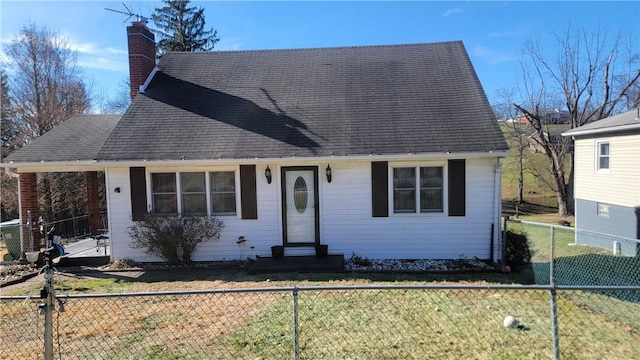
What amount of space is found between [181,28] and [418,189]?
2849 cm

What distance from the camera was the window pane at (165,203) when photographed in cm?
986

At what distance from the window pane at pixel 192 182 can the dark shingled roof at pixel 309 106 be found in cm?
57

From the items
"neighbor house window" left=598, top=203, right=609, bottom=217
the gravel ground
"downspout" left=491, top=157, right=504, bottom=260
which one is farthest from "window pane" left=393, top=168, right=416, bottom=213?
"neighbor house window" left=598, top=203, right=609, bottom=217

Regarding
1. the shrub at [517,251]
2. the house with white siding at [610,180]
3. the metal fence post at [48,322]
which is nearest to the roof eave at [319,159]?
the shrub at [517,251]

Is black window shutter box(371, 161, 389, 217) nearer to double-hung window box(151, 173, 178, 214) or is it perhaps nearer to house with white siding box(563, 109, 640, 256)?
double-hung window box(151, 173, 178, 214)

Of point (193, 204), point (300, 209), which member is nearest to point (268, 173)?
point (300, 209)

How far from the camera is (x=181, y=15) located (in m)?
31.3

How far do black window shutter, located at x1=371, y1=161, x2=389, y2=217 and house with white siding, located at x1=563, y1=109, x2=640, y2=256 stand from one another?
25.8ft

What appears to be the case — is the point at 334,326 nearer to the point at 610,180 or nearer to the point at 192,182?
the point at 192,182

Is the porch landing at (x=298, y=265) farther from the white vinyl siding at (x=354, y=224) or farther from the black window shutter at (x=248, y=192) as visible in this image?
the black window shutter at (x=248, y=192)

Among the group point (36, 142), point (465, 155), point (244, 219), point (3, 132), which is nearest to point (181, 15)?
point (3, 132)

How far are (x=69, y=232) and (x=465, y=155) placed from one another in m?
13.6

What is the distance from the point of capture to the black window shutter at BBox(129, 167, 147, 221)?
31.8 feet

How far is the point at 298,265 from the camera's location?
29.1 ft
